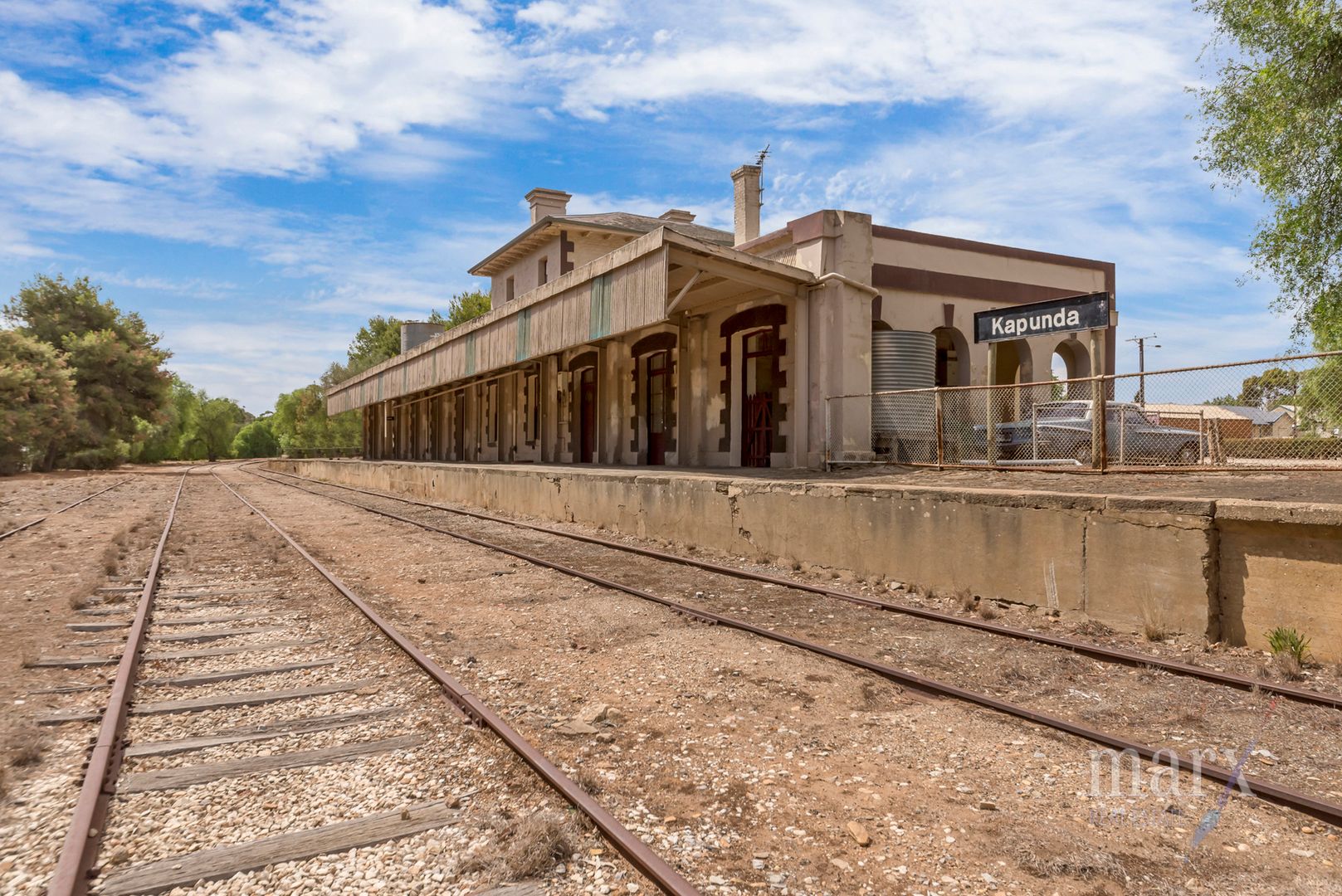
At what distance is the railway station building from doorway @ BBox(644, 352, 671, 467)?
0.05 meters

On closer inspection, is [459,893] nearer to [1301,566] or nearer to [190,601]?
[1301,566]

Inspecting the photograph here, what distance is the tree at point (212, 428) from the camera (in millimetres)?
107250

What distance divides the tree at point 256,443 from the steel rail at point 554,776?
123760mm

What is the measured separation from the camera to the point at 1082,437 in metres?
12.4

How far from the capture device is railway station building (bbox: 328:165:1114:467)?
46.6 feet

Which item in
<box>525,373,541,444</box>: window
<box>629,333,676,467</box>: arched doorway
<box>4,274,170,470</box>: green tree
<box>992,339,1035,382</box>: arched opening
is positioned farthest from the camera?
<box>4,274,170,470</box>: green tree

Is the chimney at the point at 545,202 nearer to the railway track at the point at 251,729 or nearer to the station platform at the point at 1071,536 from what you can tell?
the station platform at the point at 1071,536

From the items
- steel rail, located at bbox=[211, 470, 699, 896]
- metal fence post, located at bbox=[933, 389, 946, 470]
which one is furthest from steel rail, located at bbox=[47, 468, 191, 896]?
metal fence post, located at bbox=[933, 389, 946, 470]

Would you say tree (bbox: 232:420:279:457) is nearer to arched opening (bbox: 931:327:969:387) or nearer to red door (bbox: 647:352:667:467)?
red door (bbox: 647:352:667:467)

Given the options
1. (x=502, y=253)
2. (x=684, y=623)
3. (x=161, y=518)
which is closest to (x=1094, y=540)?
(x=684, y=623)

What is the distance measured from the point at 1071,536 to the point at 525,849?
5862 mm

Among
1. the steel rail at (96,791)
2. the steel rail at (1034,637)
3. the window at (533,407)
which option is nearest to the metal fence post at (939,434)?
the steel rail at (1034,637)

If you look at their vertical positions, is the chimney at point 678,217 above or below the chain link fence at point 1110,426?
A: above

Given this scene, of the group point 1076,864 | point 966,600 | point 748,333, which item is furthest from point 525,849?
point 748,333
